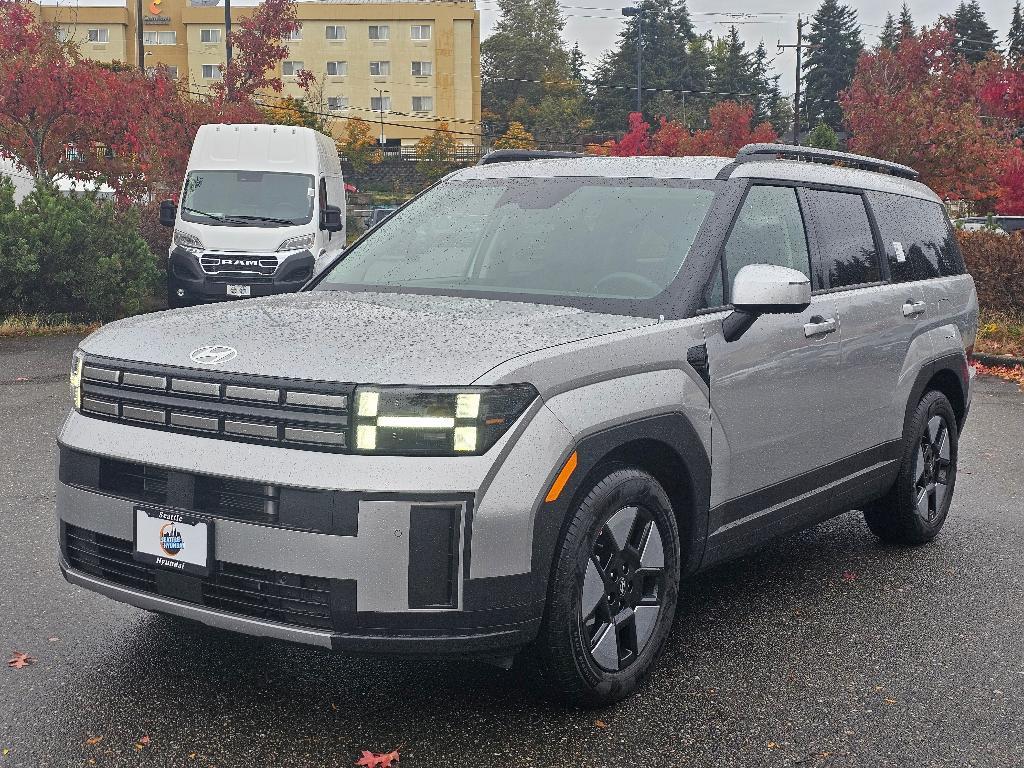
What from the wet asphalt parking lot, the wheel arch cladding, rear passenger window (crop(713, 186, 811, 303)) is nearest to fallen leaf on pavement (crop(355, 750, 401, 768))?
the wet asphalt parking lot

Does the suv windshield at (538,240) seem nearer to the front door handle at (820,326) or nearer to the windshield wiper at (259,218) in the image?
the front door handle at (820,326)

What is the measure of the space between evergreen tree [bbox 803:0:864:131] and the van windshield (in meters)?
91.7

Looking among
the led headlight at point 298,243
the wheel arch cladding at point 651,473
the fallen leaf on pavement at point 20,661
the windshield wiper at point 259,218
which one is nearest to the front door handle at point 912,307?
the wheel arch cladding at point 651,473

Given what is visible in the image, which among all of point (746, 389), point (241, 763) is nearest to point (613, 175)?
point (746, 389)

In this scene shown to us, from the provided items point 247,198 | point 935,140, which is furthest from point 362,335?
point 935,140

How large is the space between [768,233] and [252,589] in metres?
2.64

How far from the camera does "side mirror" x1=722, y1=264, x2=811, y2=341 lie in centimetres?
455

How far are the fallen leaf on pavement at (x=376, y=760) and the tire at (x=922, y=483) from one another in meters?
3.40

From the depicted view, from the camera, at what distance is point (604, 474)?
164 inches

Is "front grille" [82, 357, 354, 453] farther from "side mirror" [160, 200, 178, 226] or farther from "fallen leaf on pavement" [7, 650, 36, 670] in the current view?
"side mirror" [160, 200, 178, 226]

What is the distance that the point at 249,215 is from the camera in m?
17.6

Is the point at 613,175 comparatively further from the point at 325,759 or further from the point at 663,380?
the point at 325,759

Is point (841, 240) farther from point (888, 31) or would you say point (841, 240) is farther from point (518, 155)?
point (888, 31)

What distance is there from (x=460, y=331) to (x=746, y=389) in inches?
49.6
